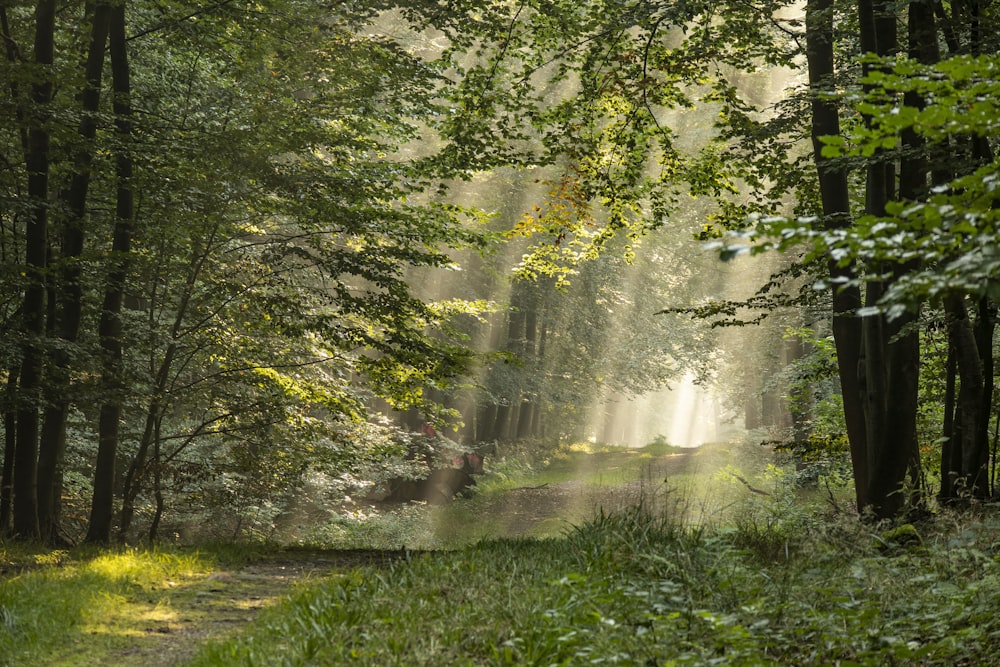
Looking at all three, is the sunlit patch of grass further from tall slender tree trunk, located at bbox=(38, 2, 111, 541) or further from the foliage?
the foliage

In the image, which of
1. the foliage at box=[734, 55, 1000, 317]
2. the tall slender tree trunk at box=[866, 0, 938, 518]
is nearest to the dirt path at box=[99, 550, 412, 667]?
the foliage at box=[734, 55, 1000, 317]

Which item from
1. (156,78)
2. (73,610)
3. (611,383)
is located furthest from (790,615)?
(611,383)

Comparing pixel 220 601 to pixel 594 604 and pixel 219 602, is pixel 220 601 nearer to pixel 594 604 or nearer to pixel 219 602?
pixel 219 602

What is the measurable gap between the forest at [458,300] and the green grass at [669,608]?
39mm

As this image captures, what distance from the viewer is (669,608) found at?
502cm

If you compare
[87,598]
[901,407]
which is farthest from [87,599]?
[901,407]

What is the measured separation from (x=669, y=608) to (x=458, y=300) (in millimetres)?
8143

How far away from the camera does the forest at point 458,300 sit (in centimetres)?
464

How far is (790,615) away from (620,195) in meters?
7.03

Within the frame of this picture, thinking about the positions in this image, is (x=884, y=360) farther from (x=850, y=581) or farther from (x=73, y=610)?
(x=73, y=610)

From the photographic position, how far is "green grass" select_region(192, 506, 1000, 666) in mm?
4422

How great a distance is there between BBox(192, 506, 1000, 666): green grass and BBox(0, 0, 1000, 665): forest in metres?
0.04

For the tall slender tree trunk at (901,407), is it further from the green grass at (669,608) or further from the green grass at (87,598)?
the green grass at (87,598)

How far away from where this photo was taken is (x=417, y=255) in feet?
36.2
